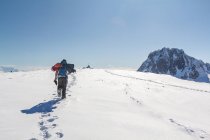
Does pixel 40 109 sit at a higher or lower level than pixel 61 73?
lower

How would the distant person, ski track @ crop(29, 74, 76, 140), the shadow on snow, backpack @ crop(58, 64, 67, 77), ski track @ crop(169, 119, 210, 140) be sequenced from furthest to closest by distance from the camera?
1. backpack @ crop(58, 64, 67, 77)
2. the distant person
3. the shadow on snow
4. ski track @ crop(169, 119, 210, 140)
5. ski track @ crop(29, 74, 76, 140)

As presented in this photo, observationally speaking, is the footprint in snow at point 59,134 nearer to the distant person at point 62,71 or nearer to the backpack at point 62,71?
the distant person at point 62,71

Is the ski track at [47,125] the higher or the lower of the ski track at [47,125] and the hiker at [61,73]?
the lower

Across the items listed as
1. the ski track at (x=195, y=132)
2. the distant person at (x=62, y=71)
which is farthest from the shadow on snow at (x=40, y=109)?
the ski track at (x=195, y=132)

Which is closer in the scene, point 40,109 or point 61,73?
point 40,109

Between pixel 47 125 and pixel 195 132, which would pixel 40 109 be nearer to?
pixel 47 125

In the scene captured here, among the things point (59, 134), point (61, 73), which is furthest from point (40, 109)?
point (61, 73)

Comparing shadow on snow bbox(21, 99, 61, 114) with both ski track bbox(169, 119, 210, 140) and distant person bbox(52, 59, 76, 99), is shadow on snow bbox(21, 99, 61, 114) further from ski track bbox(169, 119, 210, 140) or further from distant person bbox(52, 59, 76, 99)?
ski track bbox(169, 119, 210, 140)

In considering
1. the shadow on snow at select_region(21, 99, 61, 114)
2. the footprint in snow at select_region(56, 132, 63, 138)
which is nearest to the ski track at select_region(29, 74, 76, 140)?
the footprint in snow at select_region(56, 132, 63, 138)

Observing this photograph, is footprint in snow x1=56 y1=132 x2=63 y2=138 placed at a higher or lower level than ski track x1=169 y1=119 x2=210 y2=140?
higher

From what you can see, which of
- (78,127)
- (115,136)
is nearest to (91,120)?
(78,127)

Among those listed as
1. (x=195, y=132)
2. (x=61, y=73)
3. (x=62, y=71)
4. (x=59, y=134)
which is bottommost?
(x=195, y=132)

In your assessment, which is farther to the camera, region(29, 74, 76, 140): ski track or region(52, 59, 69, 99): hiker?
region(52, 59, 69, 99): hiker

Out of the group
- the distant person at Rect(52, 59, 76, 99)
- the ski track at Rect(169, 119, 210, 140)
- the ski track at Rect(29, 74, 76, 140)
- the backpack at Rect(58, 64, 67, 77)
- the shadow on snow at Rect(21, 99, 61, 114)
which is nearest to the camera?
the ski track at Rect(29, 74, 76, 140)
